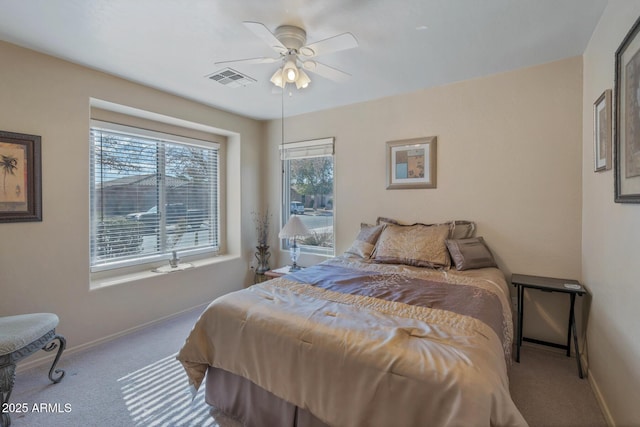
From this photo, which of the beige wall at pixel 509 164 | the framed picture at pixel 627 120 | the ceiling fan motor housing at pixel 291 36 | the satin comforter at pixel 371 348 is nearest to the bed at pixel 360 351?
the satin comforter at pixel 371 348

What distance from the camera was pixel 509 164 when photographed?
271 centimetres

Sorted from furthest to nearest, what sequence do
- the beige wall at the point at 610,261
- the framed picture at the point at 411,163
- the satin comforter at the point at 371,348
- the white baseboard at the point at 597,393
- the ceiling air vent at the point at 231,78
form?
the framed picture at the point at 411,163
the ceiling air vent at the point at 231,78
the white baseboard at the point at 597,393
the beige wall at the point at 610,261
the satin comforter at the point at 371,348

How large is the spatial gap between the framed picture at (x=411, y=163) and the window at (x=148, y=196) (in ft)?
8.07

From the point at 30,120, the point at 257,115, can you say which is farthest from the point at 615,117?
the point at 30,120

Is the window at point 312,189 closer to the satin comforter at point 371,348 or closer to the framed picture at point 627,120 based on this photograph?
the satin comforter at point 371,348

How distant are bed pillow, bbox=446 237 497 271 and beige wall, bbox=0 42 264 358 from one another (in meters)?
3.05

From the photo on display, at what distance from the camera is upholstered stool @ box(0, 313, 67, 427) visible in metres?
1.67

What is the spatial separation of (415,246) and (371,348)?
5.57ft

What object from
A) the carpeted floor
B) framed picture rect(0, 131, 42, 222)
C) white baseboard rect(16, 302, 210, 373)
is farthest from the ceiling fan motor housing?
white baseboard rect(16, 302, 210, 373)

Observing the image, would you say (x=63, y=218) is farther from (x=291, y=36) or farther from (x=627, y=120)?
(x=627, y=120)

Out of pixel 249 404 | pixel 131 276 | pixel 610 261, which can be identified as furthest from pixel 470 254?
pixel 131 276

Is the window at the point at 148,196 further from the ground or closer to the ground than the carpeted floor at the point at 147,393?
further from the ground

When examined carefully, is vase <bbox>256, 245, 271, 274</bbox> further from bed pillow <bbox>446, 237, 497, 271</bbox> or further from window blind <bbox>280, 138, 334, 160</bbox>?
bed pillow <bbox>446, 237, 497, 271</bbox>

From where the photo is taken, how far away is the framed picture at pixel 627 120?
134 centimetres
